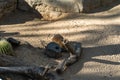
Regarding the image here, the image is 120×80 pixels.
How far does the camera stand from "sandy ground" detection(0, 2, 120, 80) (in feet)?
13.5

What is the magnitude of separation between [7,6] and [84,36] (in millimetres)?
1611

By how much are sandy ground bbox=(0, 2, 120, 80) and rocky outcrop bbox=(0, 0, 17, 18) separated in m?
0.11

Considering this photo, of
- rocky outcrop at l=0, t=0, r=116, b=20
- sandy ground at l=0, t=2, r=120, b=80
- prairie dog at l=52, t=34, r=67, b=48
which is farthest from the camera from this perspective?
rocky outcrop at l=0, t=0, r=116, b=20

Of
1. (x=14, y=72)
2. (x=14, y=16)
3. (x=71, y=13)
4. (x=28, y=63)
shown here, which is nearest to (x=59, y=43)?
(x=28, y=63)

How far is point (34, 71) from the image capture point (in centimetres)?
384

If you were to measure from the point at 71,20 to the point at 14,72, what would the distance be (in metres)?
1.77

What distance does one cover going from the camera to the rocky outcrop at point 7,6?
222 inches

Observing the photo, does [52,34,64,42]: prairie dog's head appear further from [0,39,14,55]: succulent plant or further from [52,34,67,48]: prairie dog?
[0,39,14,55]: succulent plant

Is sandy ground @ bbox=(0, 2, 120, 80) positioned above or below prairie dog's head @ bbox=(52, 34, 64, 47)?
below

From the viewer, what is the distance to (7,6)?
5727 millimetres

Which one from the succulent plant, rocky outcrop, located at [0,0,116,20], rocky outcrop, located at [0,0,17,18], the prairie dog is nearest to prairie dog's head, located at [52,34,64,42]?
the prairie dog

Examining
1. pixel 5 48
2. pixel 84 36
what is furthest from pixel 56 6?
pixel 5 48

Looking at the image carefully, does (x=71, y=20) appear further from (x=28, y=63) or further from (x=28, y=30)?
(x=28, y=63)

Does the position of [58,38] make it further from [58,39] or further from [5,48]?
[5,48]
